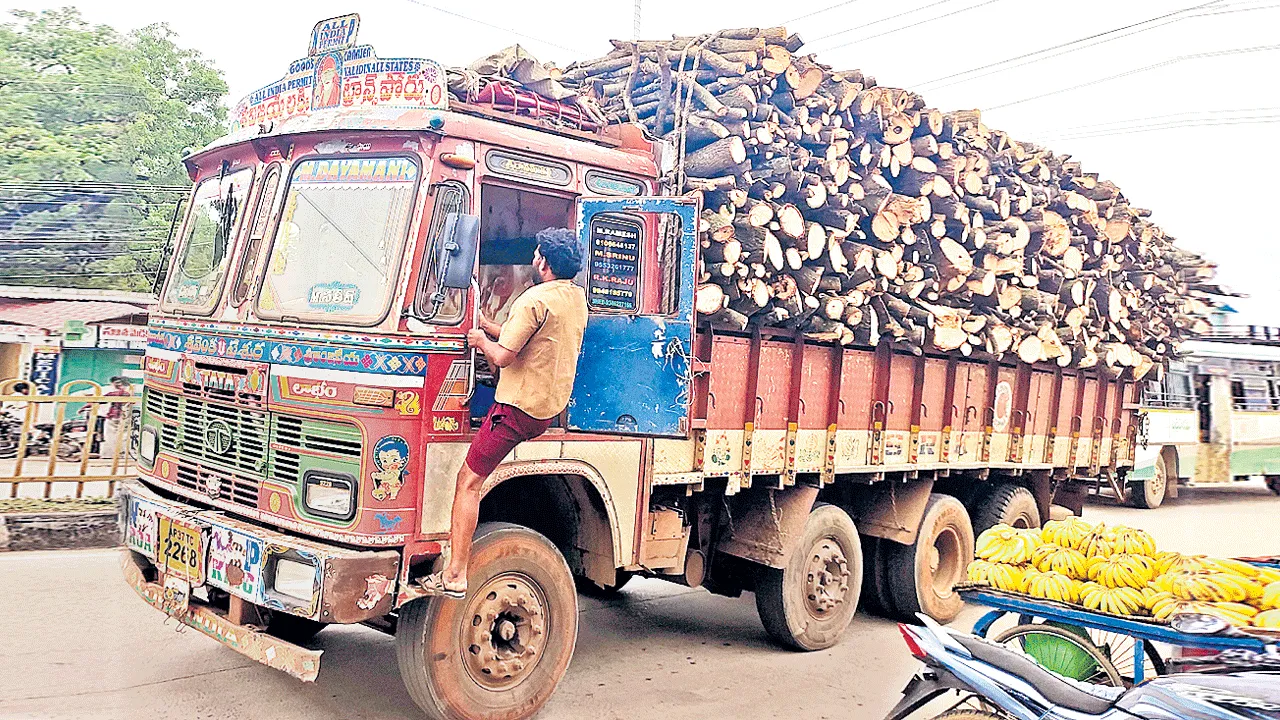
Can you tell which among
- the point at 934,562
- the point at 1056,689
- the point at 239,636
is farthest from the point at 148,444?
the point at 934,562

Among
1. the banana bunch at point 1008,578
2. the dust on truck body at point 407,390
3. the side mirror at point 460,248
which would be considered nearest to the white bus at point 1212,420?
the banana bunch at point 1008,578

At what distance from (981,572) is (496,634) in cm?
223

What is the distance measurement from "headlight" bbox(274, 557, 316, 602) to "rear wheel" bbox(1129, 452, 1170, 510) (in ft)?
48.1

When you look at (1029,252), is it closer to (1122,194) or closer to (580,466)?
(1122,194)

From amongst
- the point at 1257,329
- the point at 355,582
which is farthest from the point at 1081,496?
the point at 1257,329

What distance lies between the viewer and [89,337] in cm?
1614

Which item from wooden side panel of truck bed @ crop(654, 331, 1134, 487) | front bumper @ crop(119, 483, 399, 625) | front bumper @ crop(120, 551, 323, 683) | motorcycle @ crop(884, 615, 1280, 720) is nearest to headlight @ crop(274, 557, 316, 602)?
front bumper @ crop(119, 483, 399, 625)

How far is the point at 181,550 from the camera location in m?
4.34

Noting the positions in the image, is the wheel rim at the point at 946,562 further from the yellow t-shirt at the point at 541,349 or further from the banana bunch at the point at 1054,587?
the yellow t-shirt at the point at 541,349

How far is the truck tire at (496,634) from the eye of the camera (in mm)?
4121

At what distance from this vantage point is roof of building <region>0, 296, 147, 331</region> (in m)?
16.0

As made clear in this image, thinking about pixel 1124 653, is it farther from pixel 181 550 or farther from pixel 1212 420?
pixel 1212 420

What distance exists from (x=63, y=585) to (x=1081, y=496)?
27.0 feet

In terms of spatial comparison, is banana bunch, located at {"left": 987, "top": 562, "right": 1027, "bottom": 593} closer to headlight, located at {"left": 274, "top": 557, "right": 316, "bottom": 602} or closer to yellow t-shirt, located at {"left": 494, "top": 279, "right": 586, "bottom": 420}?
yellow t-shirt, located at {"left": 494, "top": 279, "right": 586, "bottom": 420}
